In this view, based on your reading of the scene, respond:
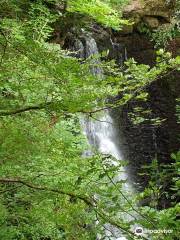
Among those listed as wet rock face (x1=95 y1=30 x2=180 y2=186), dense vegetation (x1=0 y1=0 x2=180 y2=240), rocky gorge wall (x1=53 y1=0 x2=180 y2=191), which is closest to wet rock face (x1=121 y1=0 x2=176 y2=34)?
rocky gorge wall (x1=53 y1=0 x2=180 y2=191)

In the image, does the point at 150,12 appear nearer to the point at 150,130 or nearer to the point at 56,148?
the point at 150,130

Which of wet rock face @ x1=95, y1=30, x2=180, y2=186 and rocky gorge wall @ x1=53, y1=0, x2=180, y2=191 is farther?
rocky gorge wall @ x1=53, y1=0, x2=180, y2=191

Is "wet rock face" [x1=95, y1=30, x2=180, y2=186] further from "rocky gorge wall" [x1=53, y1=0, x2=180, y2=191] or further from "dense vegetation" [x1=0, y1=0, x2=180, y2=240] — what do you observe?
"dense vegetation" [x1=0, y1=0, x2=180, y2=240]

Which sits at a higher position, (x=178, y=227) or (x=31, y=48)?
(x=31, y=48)

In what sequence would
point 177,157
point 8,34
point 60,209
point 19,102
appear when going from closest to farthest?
1. point 177,157
2. point 8,34
3. point 19,102
4. point 60,209

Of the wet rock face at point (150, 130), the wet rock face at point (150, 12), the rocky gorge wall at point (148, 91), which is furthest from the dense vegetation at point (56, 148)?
the wet rock face at point (150, 12)

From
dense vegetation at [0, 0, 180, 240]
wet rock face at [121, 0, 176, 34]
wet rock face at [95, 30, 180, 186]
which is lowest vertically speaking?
dense vegetation at [0, 0, 180, 240]

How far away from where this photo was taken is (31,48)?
305cm

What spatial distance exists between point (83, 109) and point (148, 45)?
13449 mm

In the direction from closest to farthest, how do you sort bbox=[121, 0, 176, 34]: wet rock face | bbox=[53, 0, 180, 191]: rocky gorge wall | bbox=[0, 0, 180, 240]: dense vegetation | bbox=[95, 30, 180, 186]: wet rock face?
bbox=[0, 0, 180, 240]: dense vegetation
bbox=[95, 30, 180, 186]: wet rock face
bbox=[53, 0, 180, 191]: rocky gorge wall
bbox=[121, 0, 176, 34]: wet rock face

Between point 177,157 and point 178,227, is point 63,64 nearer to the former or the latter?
point 177,157

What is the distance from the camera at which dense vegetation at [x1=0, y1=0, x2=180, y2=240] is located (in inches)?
117

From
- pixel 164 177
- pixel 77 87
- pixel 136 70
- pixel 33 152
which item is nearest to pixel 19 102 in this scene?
pixel 33 152

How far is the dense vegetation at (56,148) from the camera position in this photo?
2967 millimetres
